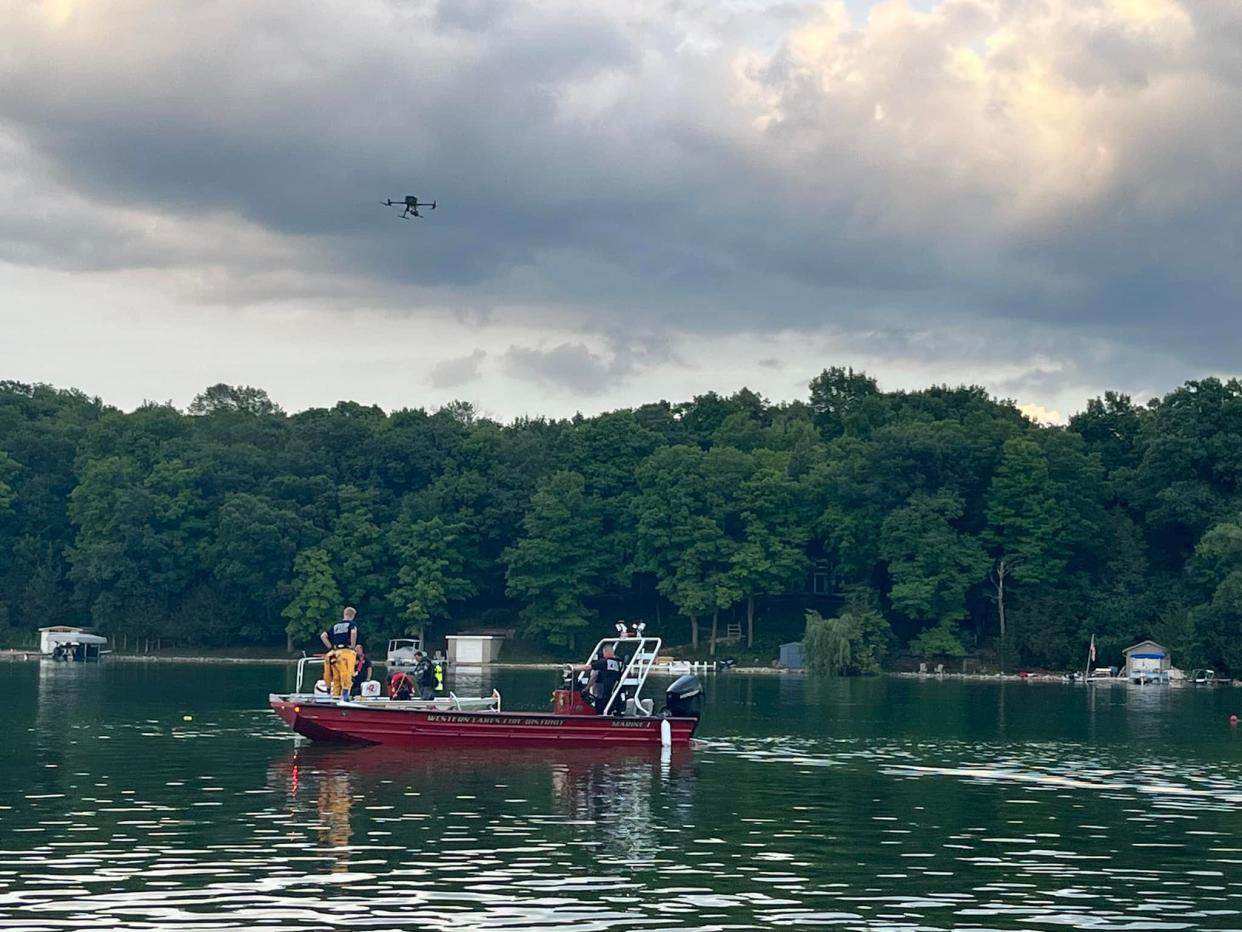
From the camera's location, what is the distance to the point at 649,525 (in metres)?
151

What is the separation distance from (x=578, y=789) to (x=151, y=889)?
1730 centimetres

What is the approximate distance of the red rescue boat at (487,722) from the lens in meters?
52.2

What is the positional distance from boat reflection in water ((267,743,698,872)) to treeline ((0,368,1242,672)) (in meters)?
87.7

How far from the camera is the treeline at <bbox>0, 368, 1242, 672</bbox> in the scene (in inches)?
5561

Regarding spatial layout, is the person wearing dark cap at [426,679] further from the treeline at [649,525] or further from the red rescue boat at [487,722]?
the treeline at [649,525]

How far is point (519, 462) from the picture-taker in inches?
6535

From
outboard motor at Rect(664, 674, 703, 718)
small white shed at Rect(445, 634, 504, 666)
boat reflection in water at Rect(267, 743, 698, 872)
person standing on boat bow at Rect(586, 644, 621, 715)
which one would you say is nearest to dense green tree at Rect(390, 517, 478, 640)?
small white shed at Rect(445, 634, 504, 666)

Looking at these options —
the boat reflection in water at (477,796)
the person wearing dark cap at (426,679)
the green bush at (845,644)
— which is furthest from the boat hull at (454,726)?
the green bush at (845,644)

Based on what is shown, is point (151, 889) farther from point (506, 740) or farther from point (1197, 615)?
point (1197, 615)

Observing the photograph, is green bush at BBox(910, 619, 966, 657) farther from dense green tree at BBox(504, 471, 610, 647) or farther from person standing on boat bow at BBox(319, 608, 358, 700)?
person standing on boat bow at BBox(319, 608, 358, 700)

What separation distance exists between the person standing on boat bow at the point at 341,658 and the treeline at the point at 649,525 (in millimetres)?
87902

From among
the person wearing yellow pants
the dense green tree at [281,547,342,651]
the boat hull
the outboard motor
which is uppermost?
the dense green tree at [281,547,342,651]

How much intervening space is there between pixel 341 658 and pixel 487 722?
16.5ft

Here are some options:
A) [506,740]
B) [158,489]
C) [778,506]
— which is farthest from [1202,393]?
[506,740]
